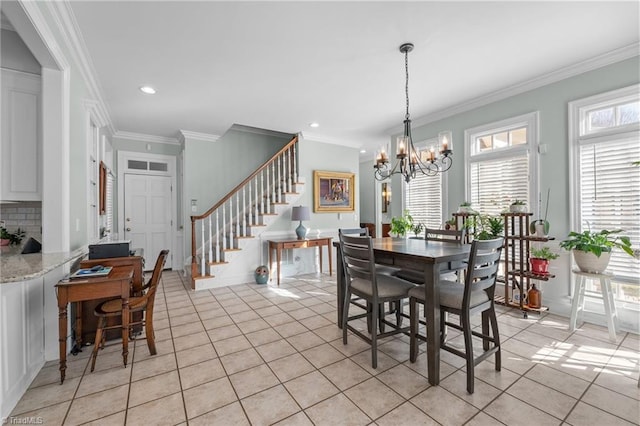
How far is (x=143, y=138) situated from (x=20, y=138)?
11.1ft

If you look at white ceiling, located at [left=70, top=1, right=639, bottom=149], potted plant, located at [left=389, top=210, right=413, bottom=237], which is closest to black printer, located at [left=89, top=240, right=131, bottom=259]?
white ceiling, located at [left=70, top=1, right=639, bottom=149]

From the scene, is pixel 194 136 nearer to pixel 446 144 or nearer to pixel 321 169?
pixel 321 169

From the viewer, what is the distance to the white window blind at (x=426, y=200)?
4.67 m

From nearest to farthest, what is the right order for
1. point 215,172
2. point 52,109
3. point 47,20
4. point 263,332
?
point 47,20 < point 52,109 < point 263,332 < point 215,172

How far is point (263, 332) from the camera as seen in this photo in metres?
2.90

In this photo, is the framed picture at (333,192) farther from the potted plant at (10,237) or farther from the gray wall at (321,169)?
the potted plant at (10,237)

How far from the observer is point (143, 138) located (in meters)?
5.53

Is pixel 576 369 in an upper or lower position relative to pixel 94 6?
lower

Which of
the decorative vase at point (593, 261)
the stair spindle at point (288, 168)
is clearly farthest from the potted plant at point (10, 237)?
the decorative vase at point (593, 261)

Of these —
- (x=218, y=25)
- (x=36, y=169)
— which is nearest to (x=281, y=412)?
(x=36, y=169)

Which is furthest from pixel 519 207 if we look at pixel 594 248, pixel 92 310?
pixel 92 310

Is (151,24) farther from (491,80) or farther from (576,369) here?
(576,369)

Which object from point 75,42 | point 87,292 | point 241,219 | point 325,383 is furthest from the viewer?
point 241,219

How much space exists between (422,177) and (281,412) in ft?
13.8
